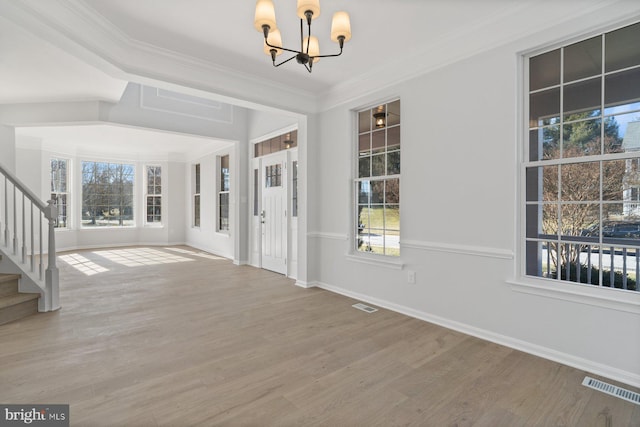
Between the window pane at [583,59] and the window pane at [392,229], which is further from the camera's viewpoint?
the window pane at [392,229]

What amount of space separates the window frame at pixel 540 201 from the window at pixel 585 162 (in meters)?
0.01

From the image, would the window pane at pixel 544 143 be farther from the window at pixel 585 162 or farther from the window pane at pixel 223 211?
the window pane at pixel 223 211

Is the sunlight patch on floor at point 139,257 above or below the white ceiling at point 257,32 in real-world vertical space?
below

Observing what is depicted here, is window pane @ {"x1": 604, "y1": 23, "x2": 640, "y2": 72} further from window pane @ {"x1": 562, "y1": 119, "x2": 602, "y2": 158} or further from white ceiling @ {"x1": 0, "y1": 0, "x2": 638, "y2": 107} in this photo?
window pane @ {"x1": 562, "y1": 119, "x2": 602, "y2": 158}

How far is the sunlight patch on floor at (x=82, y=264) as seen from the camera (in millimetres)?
5758

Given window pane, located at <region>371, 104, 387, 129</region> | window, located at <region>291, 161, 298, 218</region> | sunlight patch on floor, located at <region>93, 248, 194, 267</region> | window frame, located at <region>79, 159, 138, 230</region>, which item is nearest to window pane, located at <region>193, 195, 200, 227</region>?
sunlight patch on floor, located at <region>93, 248, 194, 267</region>

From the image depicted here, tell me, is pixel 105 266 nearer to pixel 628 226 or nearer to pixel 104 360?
pixel 104 360

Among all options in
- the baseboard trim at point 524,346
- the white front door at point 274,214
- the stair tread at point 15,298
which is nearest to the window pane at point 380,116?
the white front door at point 274,214

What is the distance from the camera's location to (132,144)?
8250 mm

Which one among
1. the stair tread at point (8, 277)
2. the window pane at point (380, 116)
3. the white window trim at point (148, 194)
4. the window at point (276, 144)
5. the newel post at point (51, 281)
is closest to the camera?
the stair tread at point (8, 277)

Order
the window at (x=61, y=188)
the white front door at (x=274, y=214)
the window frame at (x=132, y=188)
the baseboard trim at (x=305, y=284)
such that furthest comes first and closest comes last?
1. the window frame at (x=132, y=188)
2. the window at (x=61, y=188)
3. the white front door at (x=274, y=214)
4. the baseboard trim at (x=305, y=284)

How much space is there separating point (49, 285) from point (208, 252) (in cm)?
465

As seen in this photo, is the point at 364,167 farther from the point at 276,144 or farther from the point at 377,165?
the point at 276,144

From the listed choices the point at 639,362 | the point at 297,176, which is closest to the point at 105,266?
the point at 297,176
